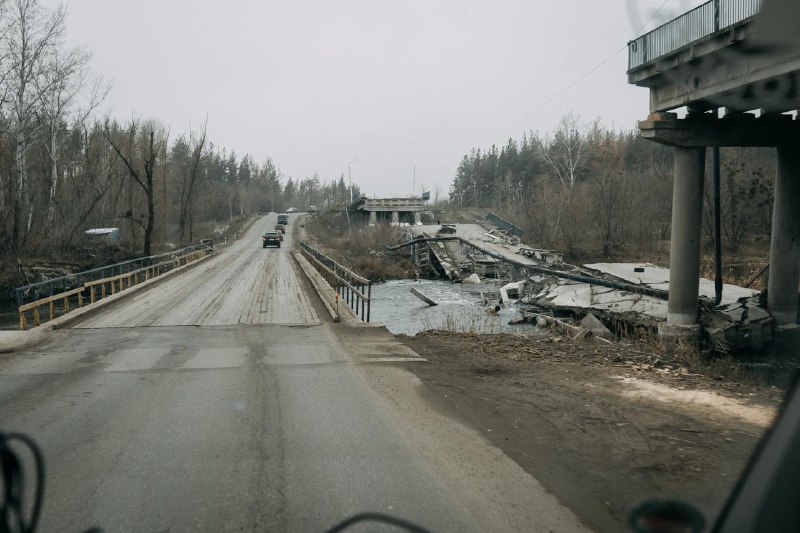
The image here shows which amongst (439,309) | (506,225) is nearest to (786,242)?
(439,309)

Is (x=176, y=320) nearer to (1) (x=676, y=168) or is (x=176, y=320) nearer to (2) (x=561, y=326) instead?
(2) (x=561, y=326)

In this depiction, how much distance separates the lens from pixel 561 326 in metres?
18.6

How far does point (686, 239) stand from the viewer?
19.9 m

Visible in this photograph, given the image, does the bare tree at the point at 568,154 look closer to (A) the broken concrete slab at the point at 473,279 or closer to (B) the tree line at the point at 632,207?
(B) the tree line at the point at 632,207

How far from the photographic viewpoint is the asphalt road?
15.0 ft

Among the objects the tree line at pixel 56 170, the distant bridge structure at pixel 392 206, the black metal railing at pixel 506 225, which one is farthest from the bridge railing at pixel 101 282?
the distant bridge structure at pixel 392 206

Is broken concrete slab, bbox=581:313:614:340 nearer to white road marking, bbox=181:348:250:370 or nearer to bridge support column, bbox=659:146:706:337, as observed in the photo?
bridge support column, bbox=659:146:706:337

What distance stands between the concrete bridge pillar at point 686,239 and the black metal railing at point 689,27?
313cm

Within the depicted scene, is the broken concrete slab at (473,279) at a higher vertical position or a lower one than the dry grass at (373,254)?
lower

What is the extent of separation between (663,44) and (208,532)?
64.1 feet

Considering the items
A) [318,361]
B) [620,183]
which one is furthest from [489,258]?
[318,361]

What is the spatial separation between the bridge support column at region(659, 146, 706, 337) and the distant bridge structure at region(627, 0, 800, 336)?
3 cm

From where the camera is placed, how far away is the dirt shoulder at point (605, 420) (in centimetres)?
507

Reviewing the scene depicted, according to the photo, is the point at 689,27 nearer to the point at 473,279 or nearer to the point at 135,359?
the point at 135,359
